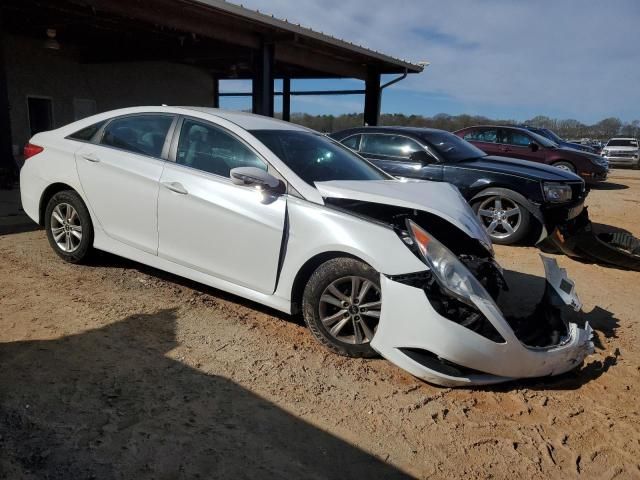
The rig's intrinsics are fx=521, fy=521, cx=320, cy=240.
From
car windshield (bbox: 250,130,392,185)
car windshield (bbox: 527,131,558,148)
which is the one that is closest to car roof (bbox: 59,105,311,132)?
car windshield (bbox: 250,130,392,185)

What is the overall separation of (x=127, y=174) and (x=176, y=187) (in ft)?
1.97

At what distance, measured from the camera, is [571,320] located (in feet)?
14.4

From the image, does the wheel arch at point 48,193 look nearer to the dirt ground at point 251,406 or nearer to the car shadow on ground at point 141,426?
the dirt ground at point 251,406

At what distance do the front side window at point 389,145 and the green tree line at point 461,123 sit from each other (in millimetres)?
12505

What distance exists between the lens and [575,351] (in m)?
3.14

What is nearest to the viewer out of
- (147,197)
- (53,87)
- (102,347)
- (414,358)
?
(414,358)

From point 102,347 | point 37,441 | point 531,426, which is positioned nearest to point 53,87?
point 102,347

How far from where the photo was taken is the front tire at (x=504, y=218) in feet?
22.7

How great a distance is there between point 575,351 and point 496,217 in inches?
164

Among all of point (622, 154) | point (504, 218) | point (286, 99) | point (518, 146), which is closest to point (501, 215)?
point (504, 218)

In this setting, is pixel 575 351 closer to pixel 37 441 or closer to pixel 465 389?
pixel 465 389

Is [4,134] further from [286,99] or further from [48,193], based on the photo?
[286,99]

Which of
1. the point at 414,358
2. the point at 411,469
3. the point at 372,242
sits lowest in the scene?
the point at 411,469

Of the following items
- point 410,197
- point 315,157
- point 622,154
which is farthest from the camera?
point 622,154
